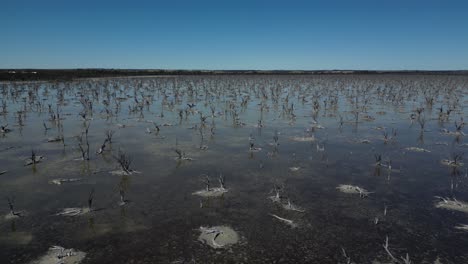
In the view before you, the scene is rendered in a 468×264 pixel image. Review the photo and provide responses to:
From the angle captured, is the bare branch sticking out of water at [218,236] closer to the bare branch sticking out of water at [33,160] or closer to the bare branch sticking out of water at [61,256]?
the bare branch sticking out of water at [61,256]

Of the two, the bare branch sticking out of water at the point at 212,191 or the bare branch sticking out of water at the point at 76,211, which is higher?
the bare branch sticking out of water at the point at 212,191

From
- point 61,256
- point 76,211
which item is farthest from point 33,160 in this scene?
point 61,256

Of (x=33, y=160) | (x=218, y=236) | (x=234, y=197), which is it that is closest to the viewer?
(x=218, y=236)

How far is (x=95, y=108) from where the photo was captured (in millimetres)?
18266

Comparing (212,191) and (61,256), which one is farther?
(212,191)

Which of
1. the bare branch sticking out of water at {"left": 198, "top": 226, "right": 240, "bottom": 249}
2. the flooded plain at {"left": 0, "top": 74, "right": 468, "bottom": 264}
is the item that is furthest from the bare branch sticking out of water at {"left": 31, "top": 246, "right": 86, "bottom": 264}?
the bare branch sticking out of water at {"left": 198, "top": 226, "right": 240, "bottom": 249}

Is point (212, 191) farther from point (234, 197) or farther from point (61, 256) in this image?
point (61, 256)

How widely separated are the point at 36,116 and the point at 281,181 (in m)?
12.1

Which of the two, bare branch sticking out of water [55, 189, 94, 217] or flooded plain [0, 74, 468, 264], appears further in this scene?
bare branch sticking out of water [55, 189, 94, 217]

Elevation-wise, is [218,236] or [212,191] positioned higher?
[212,191]

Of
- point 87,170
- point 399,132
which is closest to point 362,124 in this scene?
point 399,132

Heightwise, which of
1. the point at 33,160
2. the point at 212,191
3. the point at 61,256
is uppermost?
the point at 33,160

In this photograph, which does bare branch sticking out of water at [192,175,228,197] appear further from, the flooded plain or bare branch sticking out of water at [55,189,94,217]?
bare branch sticking out of water at [55,189,94,217]

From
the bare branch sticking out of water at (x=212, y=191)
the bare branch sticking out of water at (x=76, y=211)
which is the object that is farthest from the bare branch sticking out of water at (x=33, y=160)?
the bare branch sticking out of water at (x=212, y=191)
